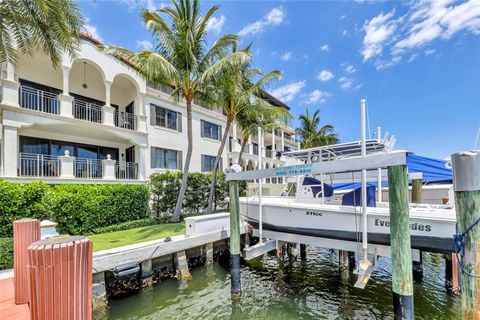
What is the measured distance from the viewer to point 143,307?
6.71 metres

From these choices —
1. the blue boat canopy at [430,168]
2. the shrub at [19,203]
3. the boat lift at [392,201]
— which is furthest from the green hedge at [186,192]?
the blue boat canopy at [430,168]

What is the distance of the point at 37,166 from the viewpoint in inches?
511

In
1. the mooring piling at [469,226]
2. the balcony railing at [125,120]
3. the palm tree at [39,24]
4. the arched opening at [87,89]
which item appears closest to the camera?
the mooring piling at [469,226]

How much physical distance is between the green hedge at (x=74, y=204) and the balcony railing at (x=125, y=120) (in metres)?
5.15

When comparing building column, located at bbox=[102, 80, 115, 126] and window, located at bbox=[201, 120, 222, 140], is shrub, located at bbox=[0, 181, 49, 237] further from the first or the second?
window, located at bbox=[201, 120, 222, 140]

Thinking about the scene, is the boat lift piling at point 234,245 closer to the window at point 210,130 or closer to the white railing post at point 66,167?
the white railing post at point 66,167

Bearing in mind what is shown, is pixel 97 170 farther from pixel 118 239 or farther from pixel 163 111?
Result: pixel 118 239

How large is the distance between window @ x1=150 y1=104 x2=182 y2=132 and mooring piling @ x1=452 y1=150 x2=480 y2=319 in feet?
57.9

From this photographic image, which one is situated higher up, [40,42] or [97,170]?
[40,42]

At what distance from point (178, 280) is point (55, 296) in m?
7.00

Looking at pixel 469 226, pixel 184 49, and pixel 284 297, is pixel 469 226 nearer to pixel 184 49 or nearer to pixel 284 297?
pixel 284 297

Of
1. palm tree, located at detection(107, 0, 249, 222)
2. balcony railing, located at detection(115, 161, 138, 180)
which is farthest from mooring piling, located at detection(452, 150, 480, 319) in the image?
balcony railing, located at detection(115, 161, 138, 180)

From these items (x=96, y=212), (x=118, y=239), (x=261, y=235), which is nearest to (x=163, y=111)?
(x=96, y=212)

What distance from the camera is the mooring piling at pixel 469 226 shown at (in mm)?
3061
